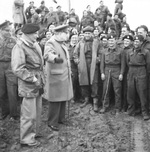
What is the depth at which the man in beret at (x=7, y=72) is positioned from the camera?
6090 millimetres

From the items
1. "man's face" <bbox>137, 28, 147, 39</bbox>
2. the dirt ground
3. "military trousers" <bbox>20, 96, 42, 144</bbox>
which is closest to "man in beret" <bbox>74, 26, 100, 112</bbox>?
the dirt ground

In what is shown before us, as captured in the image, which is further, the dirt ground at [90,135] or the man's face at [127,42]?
the man's face at [127,42]

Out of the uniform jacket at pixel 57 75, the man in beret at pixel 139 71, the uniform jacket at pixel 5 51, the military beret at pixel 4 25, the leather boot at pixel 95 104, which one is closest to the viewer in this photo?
the uniform jacket at pixel 57 75

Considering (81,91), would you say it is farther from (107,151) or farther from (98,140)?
(107,151)

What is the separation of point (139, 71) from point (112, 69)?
0.76 meters

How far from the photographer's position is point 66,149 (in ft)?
16.3

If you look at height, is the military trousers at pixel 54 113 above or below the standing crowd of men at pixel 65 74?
below

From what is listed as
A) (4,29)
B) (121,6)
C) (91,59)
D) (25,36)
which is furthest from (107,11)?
(25,36)

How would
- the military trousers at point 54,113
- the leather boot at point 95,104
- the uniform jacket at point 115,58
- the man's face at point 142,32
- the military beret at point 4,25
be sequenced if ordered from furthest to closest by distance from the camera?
the leather boot at point 95,104, the uniform jacket at point 115,58, the man's face at point 142,32, the military beret at point 4,25, the military trousers at point 54,113

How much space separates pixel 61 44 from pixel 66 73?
64cm

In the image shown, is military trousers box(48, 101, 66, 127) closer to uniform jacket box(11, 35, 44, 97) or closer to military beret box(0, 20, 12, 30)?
uniform jacket box(11, 35, 44, 97)

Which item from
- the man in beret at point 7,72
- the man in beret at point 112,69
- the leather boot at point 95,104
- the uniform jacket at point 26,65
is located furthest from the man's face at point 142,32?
the man in beret at point 7,72

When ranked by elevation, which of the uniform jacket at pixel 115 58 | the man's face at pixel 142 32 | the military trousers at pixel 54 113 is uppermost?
the man's face at pixel 142 32

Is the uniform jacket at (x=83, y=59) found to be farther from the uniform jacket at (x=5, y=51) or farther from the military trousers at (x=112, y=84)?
the uniform jacket at (x=5, y=51)
